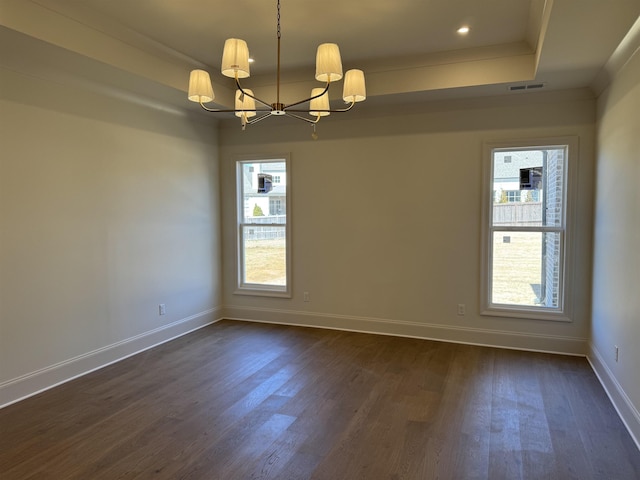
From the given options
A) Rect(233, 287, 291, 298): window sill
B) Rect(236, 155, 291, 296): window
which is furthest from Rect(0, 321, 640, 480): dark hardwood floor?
Rect(236, 155, 291, 296): window

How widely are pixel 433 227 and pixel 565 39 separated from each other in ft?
7.57

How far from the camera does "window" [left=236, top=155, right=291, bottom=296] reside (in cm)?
561

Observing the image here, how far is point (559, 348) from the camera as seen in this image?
175 inches

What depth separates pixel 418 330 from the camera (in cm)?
497

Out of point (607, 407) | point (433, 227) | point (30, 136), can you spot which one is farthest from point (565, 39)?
point (30, 136)

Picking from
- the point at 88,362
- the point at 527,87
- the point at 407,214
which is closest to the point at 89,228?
the point at 88,362

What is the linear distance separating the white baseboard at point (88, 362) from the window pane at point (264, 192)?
1502 millimetres

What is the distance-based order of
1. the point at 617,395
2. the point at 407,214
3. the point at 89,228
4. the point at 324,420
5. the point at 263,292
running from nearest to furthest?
the point at 324,420 < the point at 617,395 < the point at 89,228 < the point at 407,214 < the point at 263,292

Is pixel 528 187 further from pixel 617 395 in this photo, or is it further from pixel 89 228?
pixel 89 228

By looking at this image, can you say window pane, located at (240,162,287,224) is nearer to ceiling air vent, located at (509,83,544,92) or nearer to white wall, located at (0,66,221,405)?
white wall, located at (0,66,221,405)

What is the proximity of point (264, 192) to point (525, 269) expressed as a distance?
3.30m

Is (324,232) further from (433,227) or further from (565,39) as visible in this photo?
(565,39)

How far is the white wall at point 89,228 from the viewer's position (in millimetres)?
3301

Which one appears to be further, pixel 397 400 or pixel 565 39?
pixel 397 400
